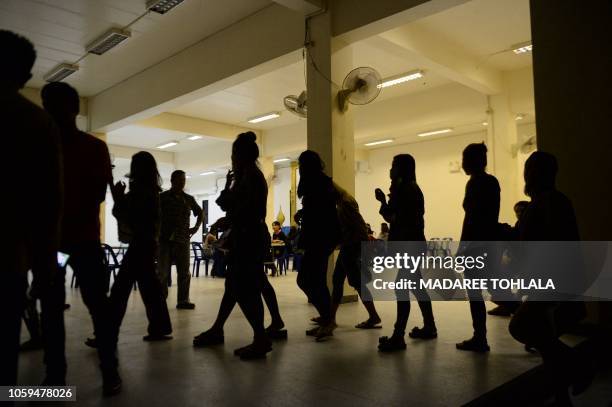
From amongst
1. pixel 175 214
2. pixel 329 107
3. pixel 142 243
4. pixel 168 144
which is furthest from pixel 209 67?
pixel 168 144

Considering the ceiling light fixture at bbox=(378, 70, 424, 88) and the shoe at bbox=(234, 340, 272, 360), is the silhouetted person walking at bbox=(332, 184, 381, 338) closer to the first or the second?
the shoe at bbox=(234, 340, 272, 360)

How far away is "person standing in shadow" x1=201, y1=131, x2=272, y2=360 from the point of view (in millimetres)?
2686

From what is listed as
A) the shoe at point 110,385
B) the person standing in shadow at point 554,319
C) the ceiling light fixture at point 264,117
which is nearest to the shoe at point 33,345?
the shoe at point 110,385

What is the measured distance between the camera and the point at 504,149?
8.13m

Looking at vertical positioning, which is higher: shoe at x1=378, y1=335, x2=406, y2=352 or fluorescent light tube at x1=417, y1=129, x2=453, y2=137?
fluorescent light tube at x1=417, y1=129, x2=453, y2=137

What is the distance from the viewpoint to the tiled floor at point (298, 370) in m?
2.04

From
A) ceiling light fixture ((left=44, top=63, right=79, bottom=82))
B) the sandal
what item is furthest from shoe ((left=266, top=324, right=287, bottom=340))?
ceiling light fixture ((left=44, top=63, right=79, bottom=82))

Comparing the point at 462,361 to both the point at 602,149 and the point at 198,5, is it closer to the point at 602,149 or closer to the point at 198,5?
the point at 602,149

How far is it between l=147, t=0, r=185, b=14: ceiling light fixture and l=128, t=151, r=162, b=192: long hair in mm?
3274

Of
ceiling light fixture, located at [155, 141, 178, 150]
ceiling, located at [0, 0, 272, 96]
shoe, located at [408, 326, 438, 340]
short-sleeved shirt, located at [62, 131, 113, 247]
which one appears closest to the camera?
short-sleeved shirt, located at [62, 131, 113, 247]

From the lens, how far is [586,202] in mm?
3602

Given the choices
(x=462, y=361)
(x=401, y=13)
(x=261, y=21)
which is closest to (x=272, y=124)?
(x=261, y=21)

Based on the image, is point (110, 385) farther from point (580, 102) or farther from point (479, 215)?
point (580, 102)

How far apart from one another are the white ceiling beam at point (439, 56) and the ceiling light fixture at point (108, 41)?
3.51 meters
